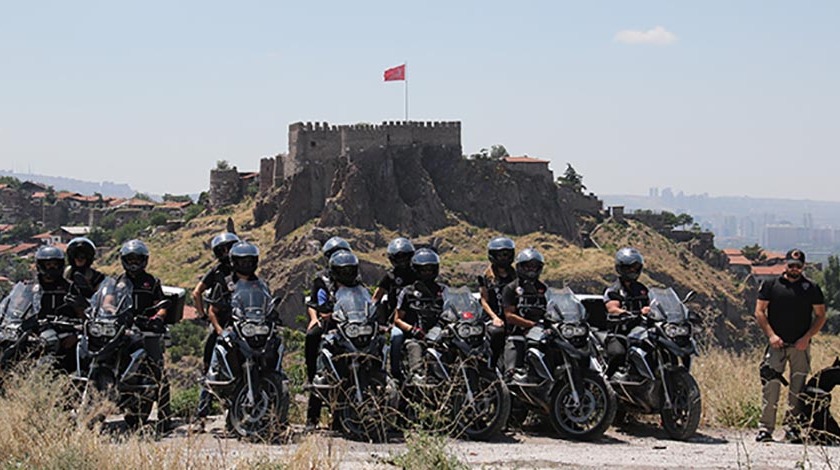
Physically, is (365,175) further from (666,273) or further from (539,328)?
(539,328)

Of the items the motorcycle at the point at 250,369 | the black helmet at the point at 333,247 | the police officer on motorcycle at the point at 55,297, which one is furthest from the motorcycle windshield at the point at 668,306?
the police officer on motorcycle at the point at 55,297

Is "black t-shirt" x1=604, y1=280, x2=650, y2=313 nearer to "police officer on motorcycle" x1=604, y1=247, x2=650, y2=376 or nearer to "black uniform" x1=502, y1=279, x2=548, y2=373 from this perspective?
"police officer on motorcycle" x1=604, y1=247, x2=650, y2=376

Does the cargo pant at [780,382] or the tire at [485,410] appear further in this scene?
the cargo pant at [780,382]

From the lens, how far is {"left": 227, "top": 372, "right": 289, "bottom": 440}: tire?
10086mm

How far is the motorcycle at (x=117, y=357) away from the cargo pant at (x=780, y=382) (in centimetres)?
574

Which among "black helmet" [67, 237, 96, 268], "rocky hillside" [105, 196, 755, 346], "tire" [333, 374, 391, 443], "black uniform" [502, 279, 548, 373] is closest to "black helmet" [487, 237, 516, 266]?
"black uniform" [502, 279, 548, 373]

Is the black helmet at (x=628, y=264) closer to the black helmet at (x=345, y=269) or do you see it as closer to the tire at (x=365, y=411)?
the black helmet at (x=345, y=269)

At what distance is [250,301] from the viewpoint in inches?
415

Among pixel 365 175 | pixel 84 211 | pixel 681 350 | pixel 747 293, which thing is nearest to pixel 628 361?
pixel 681 350

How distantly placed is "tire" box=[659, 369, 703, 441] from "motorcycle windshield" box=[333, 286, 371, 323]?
2932mm

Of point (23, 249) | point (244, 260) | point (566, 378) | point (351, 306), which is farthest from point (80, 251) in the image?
point (23, 249)

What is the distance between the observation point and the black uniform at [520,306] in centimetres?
1079

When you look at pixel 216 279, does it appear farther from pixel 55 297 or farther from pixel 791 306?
pixel 791 306

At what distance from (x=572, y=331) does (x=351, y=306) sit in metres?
2.09
